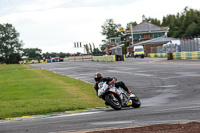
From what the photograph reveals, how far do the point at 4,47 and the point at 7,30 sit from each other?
26.1 ft

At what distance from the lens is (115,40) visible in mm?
160375

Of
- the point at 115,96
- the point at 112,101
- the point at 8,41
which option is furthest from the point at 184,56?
the point at 8,41

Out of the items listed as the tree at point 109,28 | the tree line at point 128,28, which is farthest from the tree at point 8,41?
the tree at point 109,28

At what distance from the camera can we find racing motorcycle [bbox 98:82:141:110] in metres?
11.8

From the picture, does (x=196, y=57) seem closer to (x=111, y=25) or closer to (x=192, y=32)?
(x=192, y=32)

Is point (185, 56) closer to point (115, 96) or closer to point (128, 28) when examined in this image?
point (115, 96)

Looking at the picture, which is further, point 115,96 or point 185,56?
point 185,56

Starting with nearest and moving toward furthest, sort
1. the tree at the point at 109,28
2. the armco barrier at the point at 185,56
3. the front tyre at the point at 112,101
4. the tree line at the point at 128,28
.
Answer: the front tyre at the point at 112,101 → the armco barrier at the point at 185,56 → the tree line at the point at 128,28 → the tree at the point at 109,28

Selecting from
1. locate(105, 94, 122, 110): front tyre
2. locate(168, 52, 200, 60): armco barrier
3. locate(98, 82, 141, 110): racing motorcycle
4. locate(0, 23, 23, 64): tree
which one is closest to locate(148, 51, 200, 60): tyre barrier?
locate(168, 52, 200, 60): armco barrier

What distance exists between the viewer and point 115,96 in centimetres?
1202

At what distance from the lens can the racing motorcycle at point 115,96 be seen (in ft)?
38.7

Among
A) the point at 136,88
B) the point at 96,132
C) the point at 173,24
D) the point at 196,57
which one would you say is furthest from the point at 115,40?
the point at 96,132

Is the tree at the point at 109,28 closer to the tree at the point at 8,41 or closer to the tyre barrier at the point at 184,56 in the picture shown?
the tree at the point at 8,41

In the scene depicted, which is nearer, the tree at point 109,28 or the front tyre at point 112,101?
the front tyre at point 112,101
